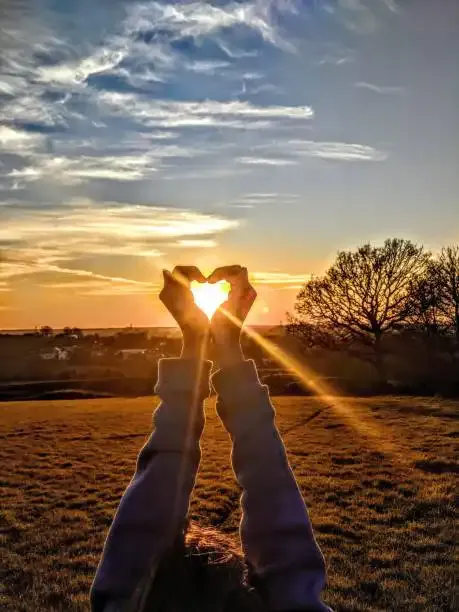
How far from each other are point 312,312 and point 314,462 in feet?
71.5

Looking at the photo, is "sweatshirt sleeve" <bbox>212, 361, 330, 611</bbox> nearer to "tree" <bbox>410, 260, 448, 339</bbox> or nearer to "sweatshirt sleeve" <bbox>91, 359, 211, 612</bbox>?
"sweatshirt sleeve" <bbox>91, 359, 211, 612</bbox>

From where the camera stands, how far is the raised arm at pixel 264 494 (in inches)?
81.8

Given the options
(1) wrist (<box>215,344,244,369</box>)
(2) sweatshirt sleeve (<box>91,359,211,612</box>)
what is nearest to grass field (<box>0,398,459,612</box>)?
(2) sweatshirt sleeve (<box>91,359,211,612</box>)

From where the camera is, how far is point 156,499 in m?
2.23

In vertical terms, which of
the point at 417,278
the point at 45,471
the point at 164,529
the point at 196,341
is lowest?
the point at 45,471

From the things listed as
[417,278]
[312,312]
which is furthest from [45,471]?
[417,278]

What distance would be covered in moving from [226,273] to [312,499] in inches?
361

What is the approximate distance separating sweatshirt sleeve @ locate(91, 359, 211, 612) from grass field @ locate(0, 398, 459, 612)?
4657 mm

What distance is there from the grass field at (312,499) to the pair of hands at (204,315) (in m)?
4.84

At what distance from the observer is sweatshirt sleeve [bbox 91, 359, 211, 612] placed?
7.01ft

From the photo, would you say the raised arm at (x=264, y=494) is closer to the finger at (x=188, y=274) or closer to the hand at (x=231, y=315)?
the hand at (x=231, y=315)

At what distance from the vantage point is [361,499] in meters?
10.7

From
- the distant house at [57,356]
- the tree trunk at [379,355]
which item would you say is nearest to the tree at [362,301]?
the tree trunk at [379,355]

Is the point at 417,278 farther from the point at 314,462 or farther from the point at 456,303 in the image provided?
the point at 314,462
